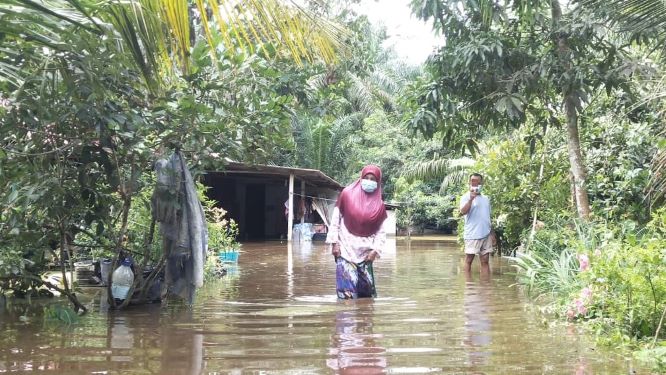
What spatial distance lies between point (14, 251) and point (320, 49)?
3493mm

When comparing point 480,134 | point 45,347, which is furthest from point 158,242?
point 480,134

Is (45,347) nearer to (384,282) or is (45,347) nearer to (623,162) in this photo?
(384,282)

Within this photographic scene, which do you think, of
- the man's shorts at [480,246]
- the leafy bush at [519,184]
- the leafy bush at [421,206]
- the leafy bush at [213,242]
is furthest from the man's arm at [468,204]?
the leafy bush at [421,206]

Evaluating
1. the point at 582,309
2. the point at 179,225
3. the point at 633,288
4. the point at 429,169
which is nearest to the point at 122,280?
the point at 179,225

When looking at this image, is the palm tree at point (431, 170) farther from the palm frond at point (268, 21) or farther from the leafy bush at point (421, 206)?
the palm frond at point (268, 21)

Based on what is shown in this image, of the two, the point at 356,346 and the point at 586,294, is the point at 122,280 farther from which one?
the point at 586,294

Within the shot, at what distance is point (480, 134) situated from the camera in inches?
381

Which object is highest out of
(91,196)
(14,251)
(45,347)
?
(91,196)

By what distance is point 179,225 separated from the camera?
6.03m

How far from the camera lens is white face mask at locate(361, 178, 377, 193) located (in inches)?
280

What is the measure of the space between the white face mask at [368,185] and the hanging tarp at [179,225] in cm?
188

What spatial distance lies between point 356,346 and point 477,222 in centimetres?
561

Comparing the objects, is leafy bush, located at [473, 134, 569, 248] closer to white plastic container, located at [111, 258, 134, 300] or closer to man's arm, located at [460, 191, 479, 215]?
man's arm, located at [460, 191, 479, 215]

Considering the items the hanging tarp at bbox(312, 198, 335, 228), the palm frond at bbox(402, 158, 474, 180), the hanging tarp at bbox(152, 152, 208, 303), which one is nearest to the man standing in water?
the hanging tarp at bbox(152, 152, 208, 303)
